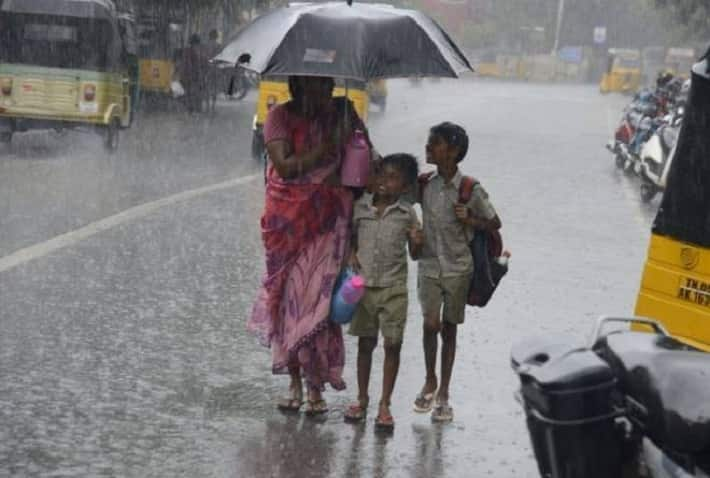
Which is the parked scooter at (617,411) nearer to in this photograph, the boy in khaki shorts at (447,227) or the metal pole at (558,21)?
the boy in khaki shorts at (447,227)

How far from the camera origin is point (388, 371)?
6.72m

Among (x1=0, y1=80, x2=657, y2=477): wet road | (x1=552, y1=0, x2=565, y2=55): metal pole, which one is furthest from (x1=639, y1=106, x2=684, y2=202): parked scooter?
(x1=552, y1=0, x2=565, y2=55): metal pole

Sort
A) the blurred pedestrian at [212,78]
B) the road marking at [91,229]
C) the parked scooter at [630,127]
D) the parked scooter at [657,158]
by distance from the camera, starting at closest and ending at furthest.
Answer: the road marking at [91,229] → the parked scooter at [657,158] → the parked scooter at [630,127] → the blurred pedestrian at [212,78]

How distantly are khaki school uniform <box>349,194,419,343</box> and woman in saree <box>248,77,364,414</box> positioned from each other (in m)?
0.12

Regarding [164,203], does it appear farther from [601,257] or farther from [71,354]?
[71,354]

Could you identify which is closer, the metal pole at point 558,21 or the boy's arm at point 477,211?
the boy's arm at point 477,211

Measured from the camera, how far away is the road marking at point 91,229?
1084cm

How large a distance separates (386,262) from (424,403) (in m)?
0.76

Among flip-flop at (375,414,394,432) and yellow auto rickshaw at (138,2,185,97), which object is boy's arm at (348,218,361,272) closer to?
flip-flop at (375,414,394,432)

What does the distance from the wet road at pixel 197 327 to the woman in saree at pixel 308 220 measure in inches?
13.9

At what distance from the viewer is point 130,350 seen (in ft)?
26.3

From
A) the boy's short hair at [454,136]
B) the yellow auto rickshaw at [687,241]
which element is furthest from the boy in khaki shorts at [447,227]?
the yellow auto rickshaw at [687,241]

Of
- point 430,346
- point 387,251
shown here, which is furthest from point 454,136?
point 430,346

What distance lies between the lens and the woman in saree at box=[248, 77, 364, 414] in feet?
22.0
